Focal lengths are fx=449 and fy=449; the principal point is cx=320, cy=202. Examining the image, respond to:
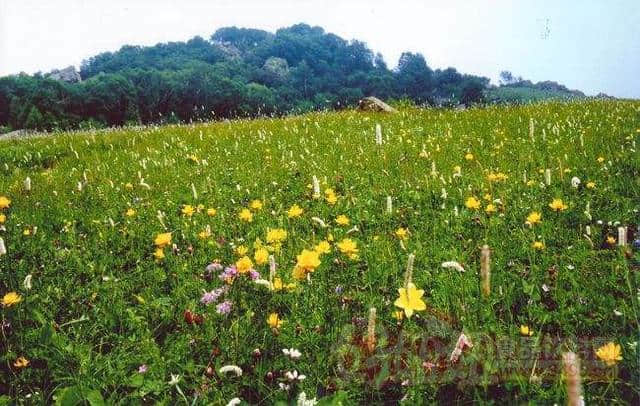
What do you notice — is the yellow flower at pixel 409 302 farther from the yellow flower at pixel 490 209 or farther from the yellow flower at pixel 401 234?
the yellow flower at pixel 490 209

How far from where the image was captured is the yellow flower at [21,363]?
2.10 m

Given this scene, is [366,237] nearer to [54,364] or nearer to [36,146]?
[54,364]

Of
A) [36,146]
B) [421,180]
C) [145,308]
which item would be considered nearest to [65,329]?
[145,308]

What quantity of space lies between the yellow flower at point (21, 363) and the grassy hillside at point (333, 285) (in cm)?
2

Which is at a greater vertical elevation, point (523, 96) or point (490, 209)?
point (523, 96)

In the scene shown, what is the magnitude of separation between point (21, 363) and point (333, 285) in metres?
1.74

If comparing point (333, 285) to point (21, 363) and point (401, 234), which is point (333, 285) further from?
point (21, 363)

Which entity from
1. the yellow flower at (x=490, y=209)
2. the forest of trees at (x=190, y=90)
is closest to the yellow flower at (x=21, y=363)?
the yellow flower at (x=490, y=209)

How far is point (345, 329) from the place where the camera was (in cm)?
237

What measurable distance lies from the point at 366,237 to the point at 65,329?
2.28 m

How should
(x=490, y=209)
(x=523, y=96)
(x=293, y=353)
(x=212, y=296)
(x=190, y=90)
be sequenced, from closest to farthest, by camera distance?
1. (x=293, y=353)
2. (x=212, y=296)
3. (x=490, y=209)
4. (x=190, y=90)
5. (x=523, y=96)

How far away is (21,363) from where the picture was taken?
2137 mm

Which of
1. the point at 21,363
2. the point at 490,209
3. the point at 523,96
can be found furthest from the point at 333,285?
the point at 523,96

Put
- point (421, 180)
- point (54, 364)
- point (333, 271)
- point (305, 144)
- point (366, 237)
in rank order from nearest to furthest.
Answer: point (54, 364) → point (333, 271) → point (366, 237) → point (421, 180) → point (305, 144)
